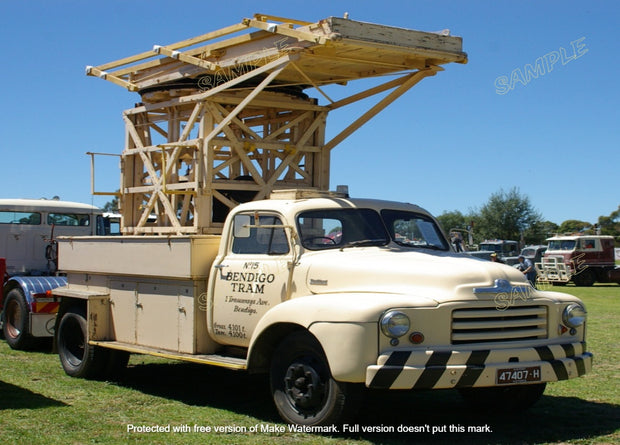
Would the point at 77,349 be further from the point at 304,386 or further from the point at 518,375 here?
the point at 518,375

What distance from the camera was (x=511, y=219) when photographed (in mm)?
68062

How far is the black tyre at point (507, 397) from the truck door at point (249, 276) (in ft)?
6.97

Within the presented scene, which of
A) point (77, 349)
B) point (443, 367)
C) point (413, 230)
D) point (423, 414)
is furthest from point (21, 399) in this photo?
point (443, 367)

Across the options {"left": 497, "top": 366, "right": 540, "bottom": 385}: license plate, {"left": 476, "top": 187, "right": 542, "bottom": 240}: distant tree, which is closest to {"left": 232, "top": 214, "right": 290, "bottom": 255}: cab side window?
{"left": 497, "top": 366, "right": 540, "bottom": 385}: license plate

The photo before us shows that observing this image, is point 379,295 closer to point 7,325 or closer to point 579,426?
point 579,426

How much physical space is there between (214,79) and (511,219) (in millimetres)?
60801

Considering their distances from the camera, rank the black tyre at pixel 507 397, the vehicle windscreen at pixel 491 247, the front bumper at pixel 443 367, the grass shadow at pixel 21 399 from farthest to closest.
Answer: the vehicle windscreen at pixel 491 247, the grass shadow at pixel 21 399, the black tyre at pixel 507 397, the front bumper at pixel 443 367

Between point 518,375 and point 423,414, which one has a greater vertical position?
point 518,375

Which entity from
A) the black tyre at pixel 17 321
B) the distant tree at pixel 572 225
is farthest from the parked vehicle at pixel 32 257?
the distant tree at pixel 572 225

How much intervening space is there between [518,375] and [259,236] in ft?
8.96

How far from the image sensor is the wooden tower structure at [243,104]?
28.2ft

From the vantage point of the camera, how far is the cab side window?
7533 millimetres

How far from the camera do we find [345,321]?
6.24m

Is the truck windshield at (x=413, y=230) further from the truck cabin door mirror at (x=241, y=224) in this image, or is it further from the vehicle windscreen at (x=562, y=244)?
the vehicle windscreen at (x=562, y=244)
